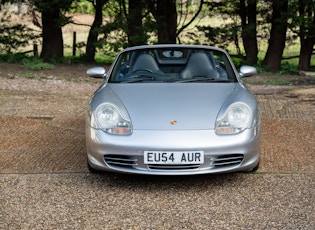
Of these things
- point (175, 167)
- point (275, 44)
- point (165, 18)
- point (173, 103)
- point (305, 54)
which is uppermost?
point (173, 103)

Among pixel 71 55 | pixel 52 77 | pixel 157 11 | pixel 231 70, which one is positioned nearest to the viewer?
pixel 231 70

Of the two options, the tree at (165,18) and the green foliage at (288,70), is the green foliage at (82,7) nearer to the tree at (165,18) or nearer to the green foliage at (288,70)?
the tree at (165,18)

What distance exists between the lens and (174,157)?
4609mm

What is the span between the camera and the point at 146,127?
475cm

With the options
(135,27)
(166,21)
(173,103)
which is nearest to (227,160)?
(173,103)

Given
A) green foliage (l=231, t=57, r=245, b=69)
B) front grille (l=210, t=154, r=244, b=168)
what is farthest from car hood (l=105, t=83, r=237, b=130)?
green foliage (l=231, t=57, r=245, b=69)

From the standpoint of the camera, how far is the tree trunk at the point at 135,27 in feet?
54.3

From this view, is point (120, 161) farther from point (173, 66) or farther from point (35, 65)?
point (35, 65)

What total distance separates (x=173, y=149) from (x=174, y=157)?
0.07m

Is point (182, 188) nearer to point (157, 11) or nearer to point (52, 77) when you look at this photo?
point (52, 77)

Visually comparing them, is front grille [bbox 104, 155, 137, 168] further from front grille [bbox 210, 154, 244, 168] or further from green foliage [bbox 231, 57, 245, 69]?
green foliage [bbox 231, 57, 245, 69]

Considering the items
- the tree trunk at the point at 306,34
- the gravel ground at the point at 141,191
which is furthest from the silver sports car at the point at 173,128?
the tree trunk at the point at 306,34

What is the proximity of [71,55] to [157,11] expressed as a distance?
11.8ft

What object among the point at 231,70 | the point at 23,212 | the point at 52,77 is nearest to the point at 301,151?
the point at 231,70
